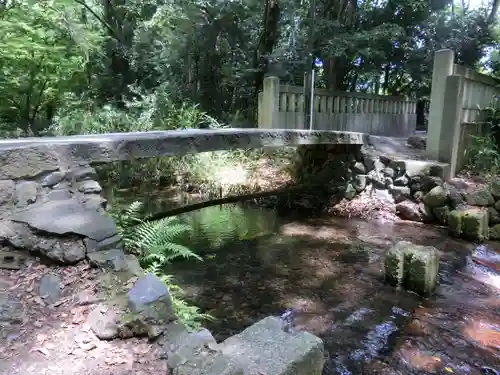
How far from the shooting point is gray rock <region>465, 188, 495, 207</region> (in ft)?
18.3

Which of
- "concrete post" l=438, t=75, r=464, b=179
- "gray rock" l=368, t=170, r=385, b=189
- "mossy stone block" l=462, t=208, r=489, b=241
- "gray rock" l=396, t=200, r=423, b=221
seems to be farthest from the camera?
"gray rock" l=368, t=170, r=385, b=189

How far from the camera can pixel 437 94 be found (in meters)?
6.14

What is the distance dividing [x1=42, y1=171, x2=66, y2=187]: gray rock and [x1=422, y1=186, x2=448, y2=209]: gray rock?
531 cm

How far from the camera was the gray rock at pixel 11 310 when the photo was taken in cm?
189

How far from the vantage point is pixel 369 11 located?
973cm

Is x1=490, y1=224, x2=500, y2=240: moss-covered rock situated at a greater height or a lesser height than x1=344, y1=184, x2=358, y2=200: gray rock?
lesser

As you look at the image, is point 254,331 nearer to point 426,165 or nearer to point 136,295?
point 136,295

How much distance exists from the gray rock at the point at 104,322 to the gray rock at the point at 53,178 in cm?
110

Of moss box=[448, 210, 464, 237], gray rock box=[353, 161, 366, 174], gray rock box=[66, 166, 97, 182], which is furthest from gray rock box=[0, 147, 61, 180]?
gray rock box=[353, 161, 366, 174]

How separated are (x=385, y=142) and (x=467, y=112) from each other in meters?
1.62

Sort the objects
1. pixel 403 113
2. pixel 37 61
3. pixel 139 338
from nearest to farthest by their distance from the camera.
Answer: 1. pixel 139 338
2. pixel 37 61
3. pixel 403 113

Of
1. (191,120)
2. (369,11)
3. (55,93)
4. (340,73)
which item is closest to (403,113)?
(340,73)

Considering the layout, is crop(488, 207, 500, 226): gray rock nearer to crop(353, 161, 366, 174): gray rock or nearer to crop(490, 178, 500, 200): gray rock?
crop(490, 178, 500, 200): gray rock

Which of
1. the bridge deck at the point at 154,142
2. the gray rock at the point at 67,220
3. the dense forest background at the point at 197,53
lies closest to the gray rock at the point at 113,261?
the gray rock at the point at 67,220
